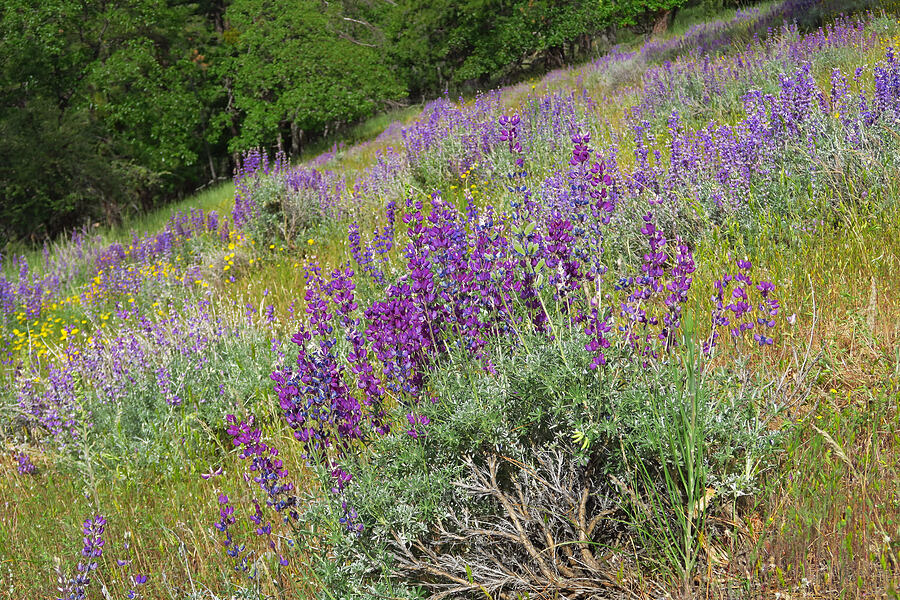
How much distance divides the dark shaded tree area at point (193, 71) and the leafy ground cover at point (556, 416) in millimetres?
14505

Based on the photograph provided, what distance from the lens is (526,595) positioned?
5.32ft

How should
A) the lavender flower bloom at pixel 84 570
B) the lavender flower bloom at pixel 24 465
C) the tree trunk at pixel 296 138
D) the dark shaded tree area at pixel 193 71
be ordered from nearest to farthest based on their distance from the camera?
the lavender flower bloom at pixel 84 570 → the lavender flower bloom at pixel 24 465 → the dark shaded tree area at pixel 193 71 → the tree trunk at pixel 296 138

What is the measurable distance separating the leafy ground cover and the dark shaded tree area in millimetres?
14505

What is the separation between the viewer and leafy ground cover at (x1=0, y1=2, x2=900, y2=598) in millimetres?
1577

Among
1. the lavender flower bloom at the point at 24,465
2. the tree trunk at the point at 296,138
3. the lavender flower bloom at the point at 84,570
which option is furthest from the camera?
the tree trunk at the point at 296,138

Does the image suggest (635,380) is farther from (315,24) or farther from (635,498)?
(315,24)

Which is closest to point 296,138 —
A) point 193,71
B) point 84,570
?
point 193,71

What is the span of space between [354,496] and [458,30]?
20.1 metres

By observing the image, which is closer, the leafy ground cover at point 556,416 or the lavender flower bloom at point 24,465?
the leafy ground cover at point 556,416

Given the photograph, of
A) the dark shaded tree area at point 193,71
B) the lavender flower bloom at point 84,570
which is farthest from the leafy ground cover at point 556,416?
the dark shaded tree area at point 193,71

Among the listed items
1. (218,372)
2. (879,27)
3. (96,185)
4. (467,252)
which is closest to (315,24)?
(96,185)

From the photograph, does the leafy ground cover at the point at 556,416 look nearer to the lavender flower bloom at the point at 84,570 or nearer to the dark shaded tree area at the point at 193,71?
the lavender flower bloom at the point at 84,570

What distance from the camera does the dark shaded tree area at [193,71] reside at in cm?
1575

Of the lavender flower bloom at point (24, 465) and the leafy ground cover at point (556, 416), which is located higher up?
the leafy ground cover at point (556, 416)
